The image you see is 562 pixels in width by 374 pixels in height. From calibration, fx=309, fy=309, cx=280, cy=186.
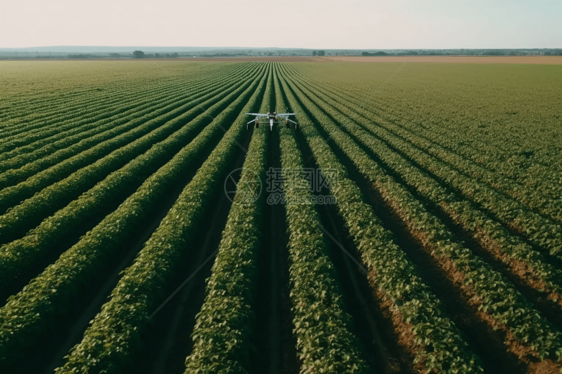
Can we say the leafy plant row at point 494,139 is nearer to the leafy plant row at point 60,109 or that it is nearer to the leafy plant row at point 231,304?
the leafy plant row at point 231,304

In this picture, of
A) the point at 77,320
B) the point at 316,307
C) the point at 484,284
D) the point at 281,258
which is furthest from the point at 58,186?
the point at 484,284

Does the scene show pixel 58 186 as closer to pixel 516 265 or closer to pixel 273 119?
pixel 273 119

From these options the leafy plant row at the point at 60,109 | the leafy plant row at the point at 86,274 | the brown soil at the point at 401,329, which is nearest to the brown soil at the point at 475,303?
the brown soil at the point at 401,329

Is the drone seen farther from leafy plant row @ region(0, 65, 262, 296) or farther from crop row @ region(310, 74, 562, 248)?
crop row @ region(310, 74, 562, 248)

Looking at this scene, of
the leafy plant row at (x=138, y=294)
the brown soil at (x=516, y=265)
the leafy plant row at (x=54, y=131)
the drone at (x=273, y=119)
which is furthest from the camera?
the drone at (x=273, y=119)

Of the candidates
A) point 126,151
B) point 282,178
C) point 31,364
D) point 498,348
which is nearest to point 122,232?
point 31,364

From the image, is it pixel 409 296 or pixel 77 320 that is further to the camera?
pixel 77 320
